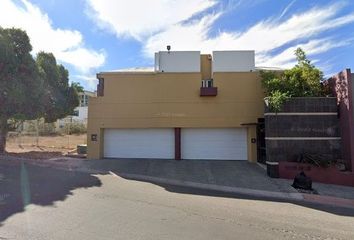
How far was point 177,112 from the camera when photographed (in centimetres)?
1925

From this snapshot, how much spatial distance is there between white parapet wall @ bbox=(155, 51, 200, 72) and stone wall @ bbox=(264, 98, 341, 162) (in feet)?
20.9

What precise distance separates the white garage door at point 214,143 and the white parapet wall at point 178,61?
12.0 ft

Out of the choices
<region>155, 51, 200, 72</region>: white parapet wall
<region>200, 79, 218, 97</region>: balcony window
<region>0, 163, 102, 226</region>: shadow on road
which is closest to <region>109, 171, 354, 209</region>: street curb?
<region>0, 163, 102, 226</region>: shadow on road

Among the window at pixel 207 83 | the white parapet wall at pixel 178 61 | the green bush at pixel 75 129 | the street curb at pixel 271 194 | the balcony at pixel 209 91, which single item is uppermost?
the white parapet wall at pixel 178 61

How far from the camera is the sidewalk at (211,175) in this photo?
1158cm

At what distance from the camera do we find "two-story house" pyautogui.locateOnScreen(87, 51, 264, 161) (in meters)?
19.2

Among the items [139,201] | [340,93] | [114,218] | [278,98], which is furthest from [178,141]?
[114,218]

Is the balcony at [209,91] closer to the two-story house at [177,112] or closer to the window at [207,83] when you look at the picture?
the two-story house at [177,112]

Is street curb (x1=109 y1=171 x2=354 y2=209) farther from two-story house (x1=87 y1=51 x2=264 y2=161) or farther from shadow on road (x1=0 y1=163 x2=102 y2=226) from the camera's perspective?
two-story house (x1=87 y1=51 x2=264 y2=161)

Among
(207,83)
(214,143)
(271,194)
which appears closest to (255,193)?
(271,194)

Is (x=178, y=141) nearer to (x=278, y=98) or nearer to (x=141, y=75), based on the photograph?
(x=141, y=75)

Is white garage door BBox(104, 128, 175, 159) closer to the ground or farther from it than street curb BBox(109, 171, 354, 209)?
farther from it

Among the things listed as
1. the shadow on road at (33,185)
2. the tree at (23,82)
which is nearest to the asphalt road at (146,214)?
Answer: the shadow on road at (33,185)

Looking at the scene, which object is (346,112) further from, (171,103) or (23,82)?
(23,82)
